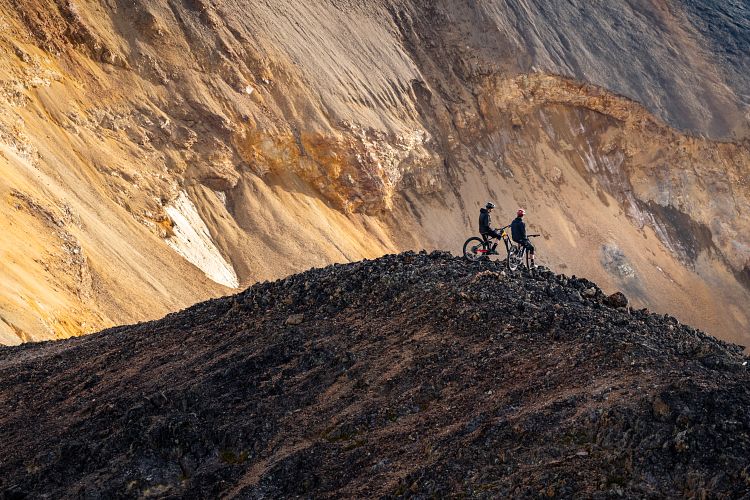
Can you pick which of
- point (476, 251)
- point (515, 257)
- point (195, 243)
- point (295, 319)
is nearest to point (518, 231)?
point (515, 257)

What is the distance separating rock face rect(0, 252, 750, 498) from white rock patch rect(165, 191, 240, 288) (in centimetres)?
1929

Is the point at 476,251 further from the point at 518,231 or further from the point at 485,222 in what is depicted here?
the point at 518,231

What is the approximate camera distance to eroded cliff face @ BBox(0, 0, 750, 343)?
94.8 feet

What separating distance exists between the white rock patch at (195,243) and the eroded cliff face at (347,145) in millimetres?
107

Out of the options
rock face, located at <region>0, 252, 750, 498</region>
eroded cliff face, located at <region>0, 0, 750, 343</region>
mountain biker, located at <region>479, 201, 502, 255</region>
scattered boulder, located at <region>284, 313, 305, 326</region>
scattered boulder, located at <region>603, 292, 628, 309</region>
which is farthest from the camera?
eroded cliff face, located at <region>0, 0, 750, 343</region>

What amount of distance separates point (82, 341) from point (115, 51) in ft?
79.0

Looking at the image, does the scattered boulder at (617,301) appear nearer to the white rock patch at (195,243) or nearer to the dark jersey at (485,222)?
the dark jersey at (485,222)

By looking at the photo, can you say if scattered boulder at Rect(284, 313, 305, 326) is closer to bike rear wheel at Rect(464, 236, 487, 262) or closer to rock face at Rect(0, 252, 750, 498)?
rock face at Rect(0, 252, 750, 498)

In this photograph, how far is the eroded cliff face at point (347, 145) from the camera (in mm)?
28891

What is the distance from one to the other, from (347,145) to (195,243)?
10666 mm

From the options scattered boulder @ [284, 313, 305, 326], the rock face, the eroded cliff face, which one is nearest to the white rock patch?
the eroded cliff face

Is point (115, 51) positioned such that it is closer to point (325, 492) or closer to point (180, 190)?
point (180, 190)

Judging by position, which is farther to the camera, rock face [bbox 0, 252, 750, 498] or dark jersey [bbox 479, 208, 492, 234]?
dark jersey [bbox 479, 208, 492, 234]

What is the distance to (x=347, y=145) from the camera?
4019 cm
